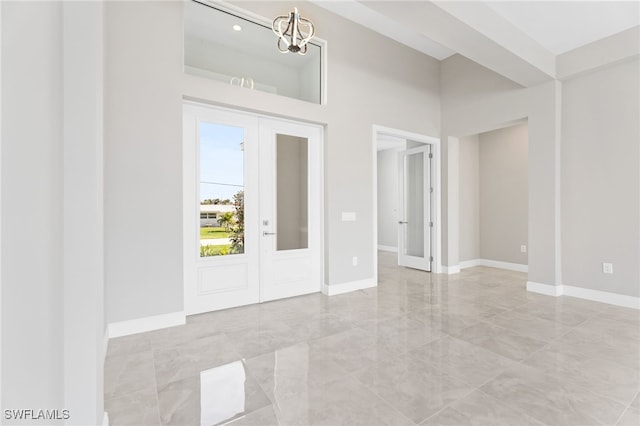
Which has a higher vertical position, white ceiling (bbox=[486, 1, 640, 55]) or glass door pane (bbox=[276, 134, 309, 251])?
white ceiling (bbox=[486, 1, 640, 55])

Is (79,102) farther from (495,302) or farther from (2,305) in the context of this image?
(495,302)

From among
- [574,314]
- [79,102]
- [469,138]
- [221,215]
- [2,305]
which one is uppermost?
[469,138]

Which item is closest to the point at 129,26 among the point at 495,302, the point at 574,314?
the point at 495,302

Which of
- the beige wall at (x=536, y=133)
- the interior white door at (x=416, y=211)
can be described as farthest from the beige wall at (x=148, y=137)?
the beige wall at (x=536, y=133)

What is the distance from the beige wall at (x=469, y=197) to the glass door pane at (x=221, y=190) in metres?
4.55

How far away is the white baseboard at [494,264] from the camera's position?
5.77 meters

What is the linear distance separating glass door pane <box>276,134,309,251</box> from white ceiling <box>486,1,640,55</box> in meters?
2.78

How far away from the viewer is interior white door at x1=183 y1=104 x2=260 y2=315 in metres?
3.38

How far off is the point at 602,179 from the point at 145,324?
5.77 metres

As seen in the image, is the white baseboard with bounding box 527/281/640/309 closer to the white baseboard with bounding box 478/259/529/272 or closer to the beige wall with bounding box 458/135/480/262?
the white baseboard with bounding box 478/259/529/272

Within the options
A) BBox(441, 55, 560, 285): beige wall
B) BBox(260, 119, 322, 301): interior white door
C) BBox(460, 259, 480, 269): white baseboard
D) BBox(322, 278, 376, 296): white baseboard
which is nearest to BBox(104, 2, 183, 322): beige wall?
BBox(260, 119, 322, 301): interior white door

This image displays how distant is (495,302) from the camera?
12.6ft

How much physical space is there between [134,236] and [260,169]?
161 centimetres

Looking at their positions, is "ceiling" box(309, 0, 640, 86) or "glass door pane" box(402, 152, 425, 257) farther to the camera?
"glass door pane" box(402, 152, 425, 257)
